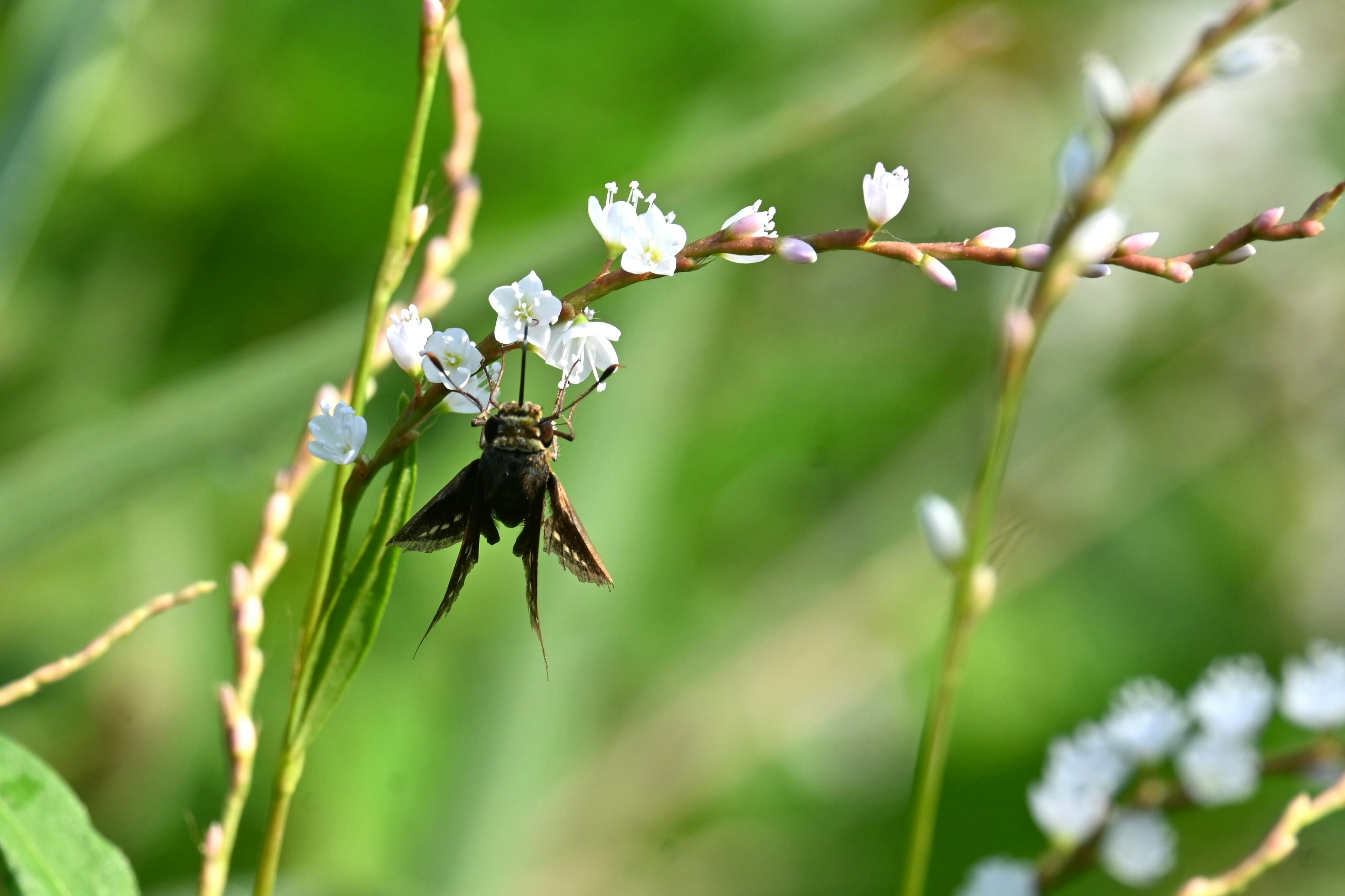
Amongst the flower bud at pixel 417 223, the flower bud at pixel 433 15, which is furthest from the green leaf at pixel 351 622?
the flower bud at pixel 433 15

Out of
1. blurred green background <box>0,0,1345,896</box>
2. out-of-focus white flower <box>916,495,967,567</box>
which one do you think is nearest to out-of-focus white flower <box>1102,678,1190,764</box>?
out-of-focus white flower <box>916,495,967,567</box>

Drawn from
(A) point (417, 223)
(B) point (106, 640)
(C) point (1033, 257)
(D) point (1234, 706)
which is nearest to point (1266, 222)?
(C) point (1033, 257)

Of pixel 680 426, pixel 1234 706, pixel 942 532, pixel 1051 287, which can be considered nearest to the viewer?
pixel 1051 287

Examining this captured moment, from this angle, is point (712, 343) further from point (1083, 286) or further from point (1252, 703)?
point (1252, 703)

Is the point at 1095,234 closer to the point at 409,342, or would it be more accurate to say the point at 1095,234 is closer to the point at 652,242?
the point at 652,242

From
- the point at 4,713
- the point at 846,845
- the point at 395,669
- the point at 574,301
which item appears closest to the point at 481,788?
the point at 395,669

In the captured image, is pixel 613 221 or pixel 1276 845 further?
pixel 1276 845
